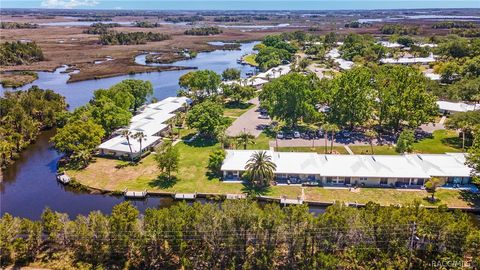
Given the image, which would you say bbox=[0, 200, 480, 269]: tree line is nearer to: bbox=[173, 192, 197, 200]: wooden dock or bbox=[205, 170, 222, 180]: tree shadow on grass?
bbox=[173, 192, 197, 200]: wooden dock

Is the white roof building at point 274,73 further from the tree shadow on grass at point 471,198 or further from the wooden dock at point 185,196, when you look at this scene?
the tree shadow on grass at point 471,198

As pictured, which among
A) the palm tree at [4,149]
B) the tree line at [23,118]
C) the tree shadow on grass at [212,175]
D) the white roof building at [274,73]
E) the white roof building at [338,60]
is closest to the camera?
the tree shadow on grass at [212,175]

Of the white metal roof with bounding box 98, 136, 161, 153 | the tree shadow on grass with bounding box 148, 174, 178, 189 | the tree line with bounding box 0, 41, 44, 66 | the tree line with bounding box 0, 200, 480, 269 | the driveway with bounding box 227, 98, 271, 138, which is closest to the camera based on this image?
the tree line with bounding box 0, 200, 480, 269

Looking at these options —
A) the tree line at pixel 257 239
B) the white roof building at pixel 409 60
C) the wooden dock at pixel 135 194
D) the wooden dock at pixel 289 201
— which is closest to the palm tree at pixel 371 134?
the wooden dock at pixel 289 201

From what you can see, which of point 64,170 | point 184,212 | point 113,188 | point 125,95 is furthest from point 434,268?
point 125,95

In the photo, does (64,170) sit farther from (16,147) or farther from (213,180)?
(213,180)

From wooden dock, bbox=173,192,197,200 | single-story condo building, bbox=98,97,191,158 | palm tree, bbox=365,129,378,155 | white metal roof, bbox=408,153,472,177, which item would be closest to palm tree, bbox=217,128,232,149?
single-story condo building, bbox=98,97,191,158
